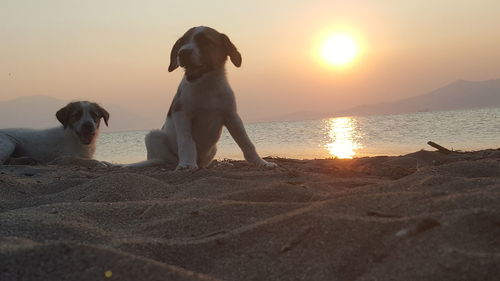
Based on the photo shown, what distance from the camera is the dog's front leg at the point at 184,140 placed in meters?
5.34

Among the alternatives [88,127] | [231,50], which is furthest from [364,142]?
[231,50]

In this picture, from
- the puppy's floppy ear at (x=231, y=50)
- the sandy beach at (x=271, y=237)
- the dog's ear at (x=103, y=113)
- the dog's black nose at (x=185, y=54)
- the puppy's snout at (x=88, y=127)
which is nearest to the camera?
the sandy beach at (x=271, y=237)

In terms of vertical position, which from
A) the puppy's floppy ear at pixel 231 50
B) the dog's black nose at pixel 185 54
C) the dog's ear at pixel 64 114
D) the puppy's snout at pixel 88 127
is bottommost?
the puppy's snout at pixel 88 127

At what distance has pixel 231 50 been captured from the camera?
5609mm

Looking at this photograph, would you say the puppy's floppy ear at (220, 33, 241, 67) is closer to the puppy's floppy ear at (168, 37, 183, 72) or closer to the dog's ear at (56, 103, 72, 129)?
the puppy's floppy ear at (168, 37, 183, 72)

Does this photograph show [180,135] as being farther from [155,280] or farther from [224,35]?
[155,280]

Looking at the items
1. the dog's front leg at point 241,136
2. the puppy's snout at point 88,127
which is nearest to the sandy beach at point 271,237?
the dog's front leg at point 241,136

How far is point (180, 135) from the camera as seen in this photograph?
5.43m

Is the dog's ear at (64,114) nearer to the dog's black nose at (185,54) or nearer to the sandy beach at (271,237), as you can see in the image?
the dog's black nose at (185,54)

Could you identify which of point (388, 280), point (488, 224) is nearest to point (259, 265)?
point (388, 280)

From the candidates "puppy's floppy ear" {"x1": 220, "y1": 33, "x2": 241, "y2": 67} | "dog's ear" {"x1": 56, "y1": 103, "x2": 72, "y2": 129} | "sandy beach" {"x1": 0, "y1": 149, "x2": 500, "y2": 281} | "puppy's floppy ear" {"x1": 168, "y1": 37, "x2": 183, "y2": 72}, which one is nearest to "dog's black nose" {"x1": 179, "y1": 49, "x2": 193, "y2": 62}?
"puppy's floppy ear" {"x1": 168, "y1": 37, "x2": 183, "y2": 72}

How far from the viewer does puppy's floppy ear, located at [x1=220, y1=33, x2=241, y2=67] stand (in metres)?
5.56

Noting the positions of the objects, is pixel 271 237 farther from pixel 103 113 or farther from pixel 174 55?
pixel 103 113

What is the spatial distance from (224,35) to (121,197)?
2.75 metres
